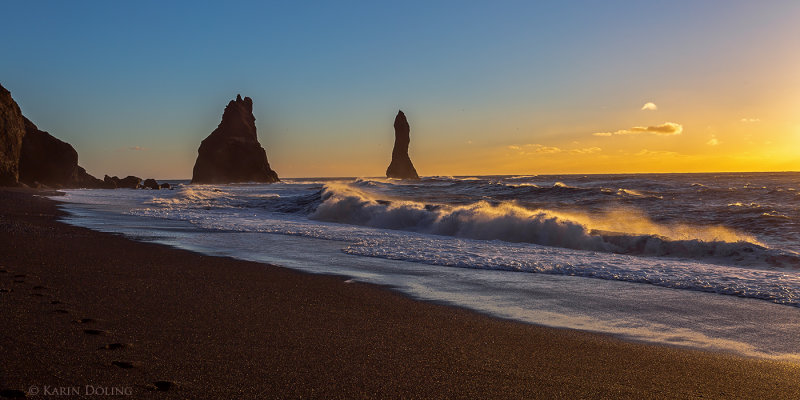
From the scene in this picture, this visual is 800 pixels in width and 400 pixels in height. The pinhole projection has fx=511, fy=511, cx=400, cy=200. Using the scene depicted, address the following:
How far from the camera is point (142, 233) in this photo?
12.8 metres

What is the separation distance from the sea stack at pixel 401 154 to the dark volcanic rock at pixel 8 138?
267ft

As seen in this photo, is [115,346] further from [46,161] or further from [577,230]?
[46,161]

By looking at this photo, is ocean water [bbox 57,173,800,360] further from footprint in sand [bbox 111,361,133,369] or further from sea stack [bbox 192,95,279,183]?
sea stack [bbox 192,95,279,183]

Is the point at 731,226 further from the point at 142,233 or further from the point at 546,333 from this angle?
the point at 142,233

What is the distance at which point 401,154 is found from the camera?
396 feet

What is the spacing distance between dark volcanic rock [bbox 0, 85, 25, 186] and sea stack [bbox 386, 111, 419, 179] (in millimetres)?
81293

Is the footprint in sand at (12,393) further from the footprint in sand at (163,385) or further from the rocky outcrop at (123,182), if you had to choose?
the rocky outcrop at (123,182)

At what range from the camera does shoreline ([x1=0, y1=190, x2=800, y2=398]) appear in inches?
126

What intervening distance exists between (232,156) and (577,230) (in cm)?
9511

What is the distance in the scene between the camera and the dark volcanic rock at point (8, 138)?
4081cm

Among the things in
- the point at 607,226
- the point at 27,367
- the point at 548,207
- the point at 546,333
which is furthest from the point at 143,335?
the point at 548,207

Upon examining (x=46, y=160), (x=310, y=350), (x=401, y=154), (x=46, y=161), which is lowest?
(x=310, y=350)

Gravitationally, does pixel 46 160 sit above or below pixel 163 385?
above

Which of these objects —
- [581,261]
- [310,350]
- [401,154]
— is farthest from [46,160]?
[401,154]
